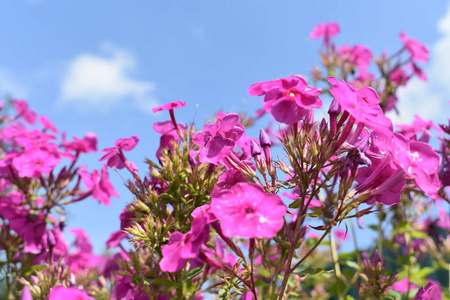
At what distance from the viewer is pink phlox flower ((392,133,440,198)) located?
5.13 ft

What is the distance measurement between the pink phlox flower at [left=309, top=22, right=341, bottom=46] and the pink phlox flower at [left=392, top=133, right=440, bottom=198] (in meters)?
4.75

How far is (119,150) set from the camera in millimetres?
2539

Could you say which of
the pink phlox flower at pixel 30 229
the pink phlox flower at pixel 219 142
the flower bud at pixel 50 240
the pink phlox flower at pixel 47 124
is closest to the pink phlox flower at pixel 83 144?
the pink phlox flower at pixel 47 124

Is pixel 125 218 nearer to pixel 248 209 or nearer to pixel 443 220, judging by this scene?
pixel 248 209

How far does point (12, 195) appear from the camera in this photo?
3566mm

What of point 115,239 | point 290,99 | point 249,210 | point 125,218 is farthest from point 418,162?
point 115,239

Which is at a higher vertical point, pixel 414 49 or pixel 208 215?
pixel 414 49

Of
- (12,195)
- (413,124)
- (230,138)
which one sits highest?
(413,124)

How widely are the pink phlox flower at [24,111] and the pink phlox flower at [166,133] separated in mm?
3463

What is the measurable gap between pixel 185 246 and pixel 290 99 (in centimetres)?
74

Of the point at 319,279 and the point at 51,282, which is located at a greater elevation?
the point at 319,279

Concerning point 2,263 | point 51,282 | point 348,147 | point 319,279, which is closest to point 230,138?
point 348,147

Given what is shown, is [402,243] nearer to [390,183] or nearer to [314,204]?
[314,204]

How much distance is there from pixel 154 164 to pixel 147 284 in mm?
683
